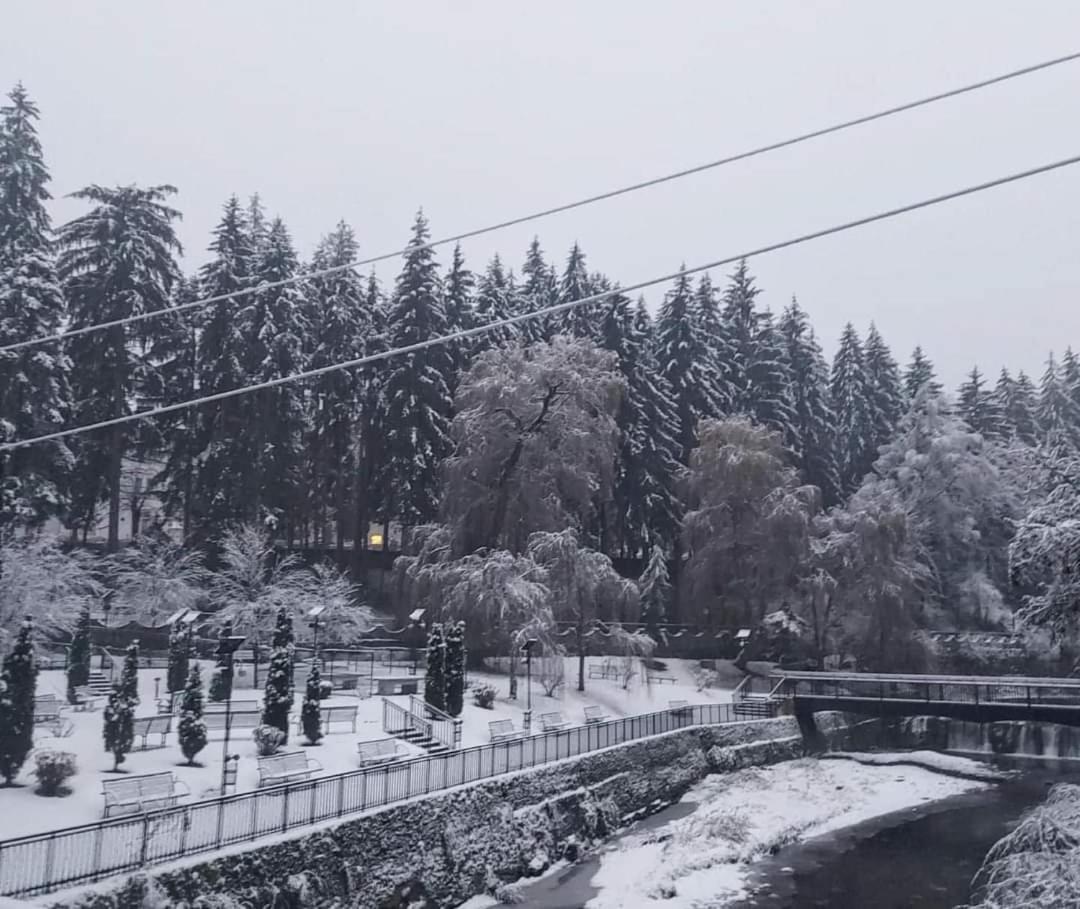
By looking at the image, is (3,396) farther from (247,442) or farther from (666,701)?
(666,701)

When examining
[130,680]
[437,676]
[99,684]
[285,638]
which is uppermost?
[285,638]

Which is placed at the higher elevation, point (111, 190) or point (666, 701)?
point (111, 190)

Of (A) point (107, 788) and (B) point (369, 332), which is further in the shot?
(B) point (369, 332)

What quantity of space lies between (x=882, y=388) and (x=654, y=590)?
980 inches

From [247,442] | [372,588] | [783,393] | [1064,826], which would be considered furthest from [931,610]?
[1064,826]

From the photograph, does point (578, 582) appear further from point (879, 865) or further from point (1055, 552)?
point (1055, 552)

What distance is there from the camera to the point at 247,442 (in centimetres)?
4250

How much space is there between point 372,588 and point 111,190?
22.2 m

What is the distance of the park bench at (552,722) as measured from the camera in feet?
92.7

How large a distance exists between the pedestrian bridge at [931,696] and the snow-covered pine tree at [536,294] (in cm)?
2176

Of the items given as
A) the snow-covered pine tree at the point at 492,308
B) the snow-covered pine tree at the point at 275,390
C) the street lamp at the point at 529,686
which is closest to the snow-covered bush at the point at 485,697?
the street lamp at the point at 529,686

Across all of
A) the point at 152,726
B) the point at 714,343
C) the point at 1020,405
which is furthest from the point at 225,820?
the point at 1020,405

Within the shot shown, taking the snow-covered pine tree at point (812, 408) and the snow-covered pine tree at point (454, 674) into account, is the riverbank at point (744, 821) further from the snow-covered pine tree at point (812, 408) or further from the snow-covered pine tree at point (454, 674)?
the snow-covered pine tree at point (812, 408)

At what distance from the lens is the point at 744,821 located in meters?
26.4
